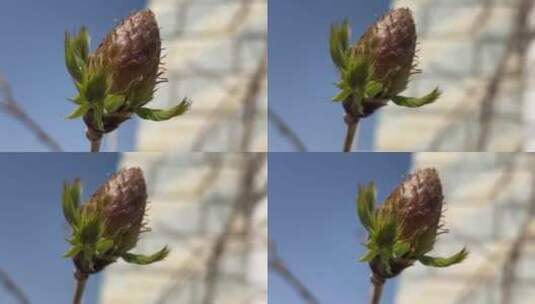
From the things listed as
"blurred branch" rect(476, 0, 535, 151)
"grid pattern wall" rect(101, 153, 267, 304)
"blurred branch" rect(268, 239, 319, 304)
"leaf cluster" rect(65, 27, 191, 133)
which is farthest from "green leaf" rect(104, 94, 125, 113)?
"blurred branch" rect(476, 0, 535, 151)

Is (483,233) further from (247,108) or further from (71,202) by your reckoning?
(71,202)

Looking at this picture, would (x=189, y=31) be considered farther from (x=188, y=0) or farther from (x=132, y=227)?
(x=132, y=227)

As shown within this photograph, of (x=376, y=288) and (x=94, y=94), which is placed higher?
(x=94, y=94)

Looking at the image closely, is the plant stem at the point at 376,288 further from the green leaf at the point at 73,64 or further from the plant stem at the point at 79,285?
the green leaf at the point at 73,64

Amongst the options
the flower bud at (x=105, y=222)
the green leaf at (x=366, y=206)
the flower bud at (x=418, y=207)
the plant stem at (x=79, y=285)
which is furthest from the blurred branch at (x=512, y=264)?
the plant stem at (x=79, y=285)

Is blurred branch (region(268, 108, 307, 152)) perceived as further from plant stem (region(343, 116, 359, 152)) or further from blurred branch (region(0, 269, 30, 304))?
blurred branch (region(0, 269, 30, 304))

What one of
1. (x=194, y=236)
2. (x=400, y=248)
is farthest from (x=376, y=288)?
(x=194, y=236)
